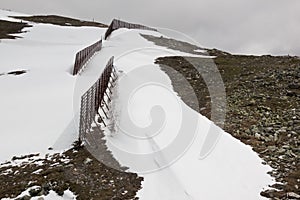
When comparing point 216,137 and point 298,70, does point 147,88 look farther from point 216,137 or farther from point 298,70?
point 298,70

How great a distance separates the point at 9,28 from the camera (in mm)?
44562

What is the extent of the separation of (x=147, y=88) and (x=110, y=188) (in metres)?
9.54

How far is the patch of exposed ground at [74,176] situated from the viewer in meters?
9.07

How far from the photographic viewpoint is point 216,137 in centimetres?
1193

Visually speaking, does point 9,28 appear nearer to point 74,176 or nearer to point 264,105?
point 264,105

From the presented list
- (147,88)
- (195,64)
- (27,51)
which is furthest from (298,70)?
(27,51)

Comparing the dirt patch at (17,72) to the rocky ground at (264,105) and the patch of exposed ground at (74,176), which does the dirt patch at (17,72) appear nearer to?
the rocky ground at (264,105)

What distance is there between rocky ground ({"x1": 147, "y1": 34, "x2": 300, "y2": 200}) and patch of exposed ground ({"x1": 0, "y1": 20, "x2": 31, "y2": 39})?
68.7 ft

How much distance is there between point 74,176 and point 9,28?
39416mm

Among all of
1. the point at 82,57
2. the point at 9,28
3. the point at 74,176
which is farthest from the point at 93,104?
the point at 9,28

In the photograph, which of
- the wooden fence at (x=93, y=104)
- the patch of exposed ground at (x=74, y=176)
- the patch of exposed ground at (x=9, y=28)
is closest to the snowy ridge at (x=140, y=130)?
the patch of exposed ground at (x=74, y=176)

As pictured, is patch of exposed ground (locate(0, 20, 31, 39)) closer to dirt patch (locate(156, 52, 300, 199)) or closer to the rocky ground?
the rocky ground

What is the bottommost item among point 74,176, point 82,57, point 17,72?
point 17,72

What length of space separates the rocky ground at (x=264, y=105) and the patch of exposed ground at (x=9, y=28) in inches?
824
